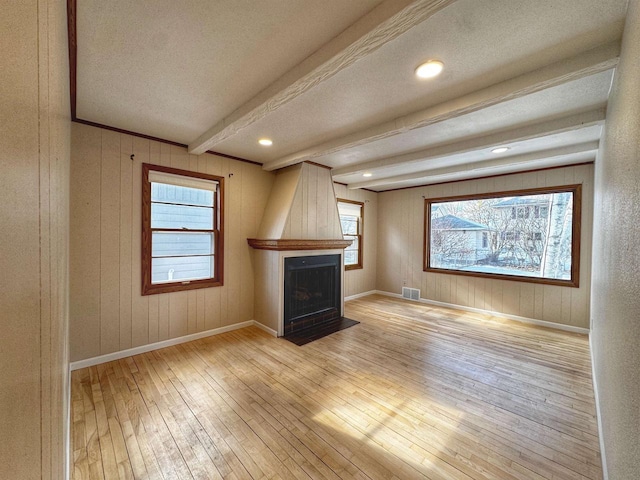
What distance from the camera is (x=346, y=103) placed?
2262 mm

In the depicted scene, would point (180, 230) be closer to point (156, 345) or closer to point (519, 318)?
point (156, 345)

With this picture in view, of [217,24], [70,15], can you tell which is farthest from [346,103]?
[70,15]

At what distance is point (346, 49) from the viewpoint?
147cm

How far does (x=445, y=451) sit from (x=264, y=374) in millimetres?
1682

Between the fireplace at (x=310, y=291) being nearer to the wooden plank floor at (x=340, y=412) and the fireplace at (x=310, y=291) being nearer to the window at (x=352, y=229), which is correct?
the wooden plank floor at (x=340, y=412)

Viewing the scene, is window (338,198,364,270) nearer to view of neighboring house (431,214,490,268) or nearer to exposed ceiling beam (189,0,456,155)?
view of neighboring house (431,214,490,268)

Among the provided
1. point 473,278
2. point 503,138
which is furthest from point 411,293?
point 503,138

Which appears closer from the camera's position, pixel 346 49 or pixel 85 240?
pixel 346 49

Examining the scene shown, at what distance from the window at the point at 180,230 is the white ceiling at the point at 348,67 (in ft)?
2.03

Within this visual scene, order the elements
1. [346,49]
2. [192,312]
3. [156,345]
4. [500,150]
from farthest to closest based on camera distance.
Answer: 1. [192,312]
2. [500,150]
3. [156,345]
4. [346,49]

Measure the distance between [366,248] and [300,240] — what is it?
2.69 metres

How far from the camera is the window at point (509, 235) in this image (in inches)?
159

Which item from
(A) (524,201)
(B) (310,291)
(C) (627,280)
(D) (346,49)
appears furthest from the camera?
(A) (524,201)

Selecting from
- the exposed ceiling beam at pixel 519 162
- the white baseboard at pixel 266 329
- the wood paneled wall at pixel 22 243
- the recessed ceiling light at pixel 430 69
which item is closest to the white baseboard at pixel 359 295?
the white baseboard at pixel 266 329
